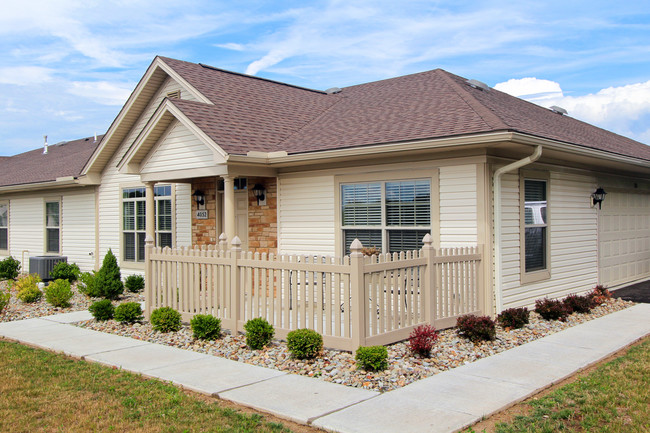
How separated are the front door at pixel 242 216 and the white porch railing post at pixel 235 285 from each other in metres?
3.94

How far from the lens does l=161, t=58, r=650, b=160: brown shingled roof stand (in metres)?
9.84

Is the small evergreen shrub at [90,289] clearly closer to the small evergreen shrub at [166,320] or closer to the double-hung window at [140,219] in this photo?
the double-hung window at [140,219]

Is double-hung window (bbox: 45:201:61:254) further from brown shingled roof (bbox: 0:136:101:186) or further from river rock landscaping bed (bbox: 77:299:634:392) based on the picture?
river rock landscaping bed (bbox: 77:299:634:392)

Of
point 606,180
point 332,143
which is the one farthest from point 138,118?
point 606,180

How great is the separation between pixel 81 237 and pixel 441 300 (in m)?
12.7

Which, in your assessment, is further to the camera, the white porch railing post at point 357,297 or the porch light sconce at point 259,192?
the porch light sconce at point 259,192

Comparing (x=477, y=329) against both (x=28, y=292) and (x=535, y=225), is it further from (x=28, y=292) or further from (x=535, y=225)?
(x=28, y=292)

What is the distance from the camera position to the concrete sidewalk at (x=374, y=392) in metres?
5.00

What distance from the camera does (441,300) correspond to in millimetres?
8203

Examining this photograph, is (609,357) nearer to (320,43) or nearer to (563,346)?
(563,346)

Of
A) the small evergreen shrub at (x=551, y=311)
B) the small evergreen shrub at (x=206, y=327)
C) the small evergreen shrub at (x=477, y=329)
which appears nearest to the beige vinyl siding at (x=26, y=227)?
the small evergreen shrub at (x=206, y=327)

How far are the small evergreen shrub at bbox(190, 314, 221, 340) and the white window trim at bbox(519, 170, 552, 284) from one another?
204 inches

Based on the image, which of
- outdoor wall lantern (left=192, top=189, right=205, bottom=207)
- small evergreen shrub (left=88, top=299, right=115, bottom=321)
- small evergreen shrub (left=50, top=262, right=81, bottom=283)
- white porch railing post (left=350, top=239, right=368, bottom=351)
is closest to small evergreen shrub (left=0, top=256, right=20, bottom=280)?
small evergreen shrub (left=50, top=262, right=81, bottom=283)

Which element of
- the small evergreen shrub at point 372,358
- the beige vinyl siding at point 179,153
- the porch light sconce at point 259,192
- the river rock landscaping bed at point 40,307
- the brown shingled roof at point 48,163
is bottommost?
the river rock landscaping bed at point 40,307
